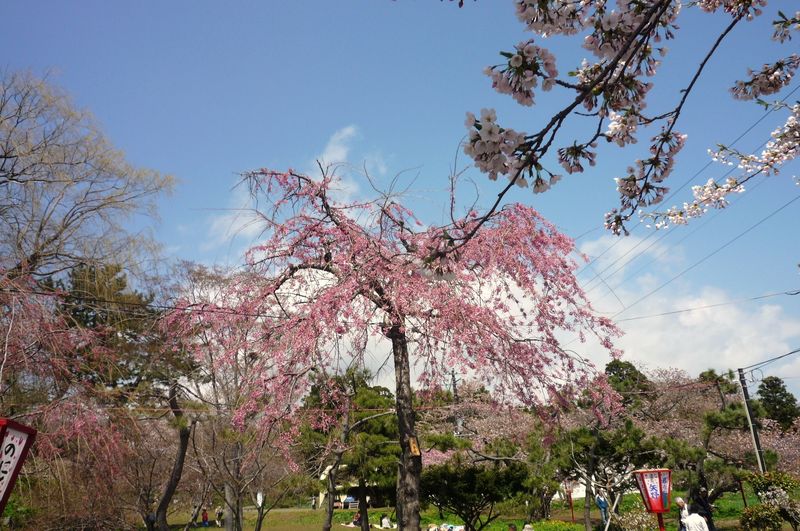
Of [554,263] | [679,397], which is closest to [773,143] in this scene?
[554,263]

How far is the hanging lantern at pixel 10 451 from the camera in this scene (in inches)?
152

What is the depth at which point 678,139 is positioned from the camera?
3209mm

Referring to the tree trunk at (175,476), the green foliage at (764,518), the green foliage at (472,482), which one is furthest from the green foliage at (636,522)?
the tree trunk at (175,476)

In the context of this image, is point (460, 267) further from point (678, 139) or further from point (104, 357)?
point (104, 357)

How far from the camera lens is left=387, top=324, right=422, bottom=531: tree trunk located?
6698mm

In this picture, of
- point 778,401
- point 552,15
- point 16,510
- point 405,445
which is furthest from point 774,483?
point 778,401

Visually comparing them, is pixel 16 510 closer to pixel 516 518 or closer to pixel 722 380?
pixel 722 380

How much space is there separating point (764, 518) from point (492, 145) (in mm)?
13338

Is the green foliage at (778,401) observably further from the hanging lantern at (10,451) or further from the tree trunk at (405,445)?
the hanging lantern at (10,451)

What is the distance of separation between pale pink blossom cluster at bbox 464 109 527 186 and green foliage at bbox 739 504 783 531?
514 inches

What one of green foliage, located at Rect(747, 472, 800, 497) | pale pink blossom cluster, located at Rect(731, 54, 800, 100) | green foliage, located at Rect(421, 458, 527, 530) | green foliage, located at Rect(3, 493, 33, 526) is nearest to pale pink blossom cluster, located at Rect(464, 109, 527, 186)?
pale pink blossom cluster, located at Rect(731, 54, 800, 100)

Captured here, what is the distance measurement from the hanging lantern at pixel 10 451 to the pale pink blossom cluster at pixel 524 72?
3941mm

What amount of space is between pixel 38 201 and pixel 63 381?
4.05 metres

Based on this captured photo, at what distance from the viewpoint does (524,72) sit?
2389mm
